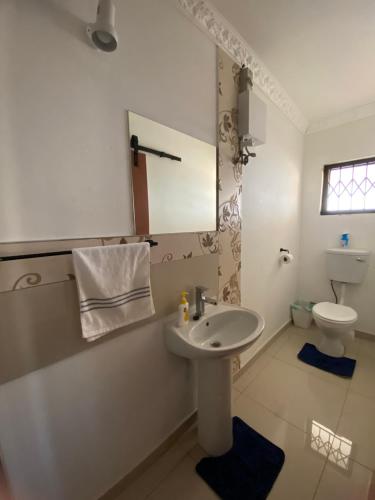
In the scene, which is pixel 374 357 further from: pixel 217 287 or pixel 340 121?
pixel 340 121

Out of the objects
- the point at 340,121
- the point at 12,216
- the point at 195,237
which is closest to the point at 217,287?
the point at 195,237

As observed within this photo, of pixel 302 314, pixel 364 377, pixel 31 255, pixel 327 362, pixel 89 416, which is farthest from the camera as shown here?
pixel 302 314

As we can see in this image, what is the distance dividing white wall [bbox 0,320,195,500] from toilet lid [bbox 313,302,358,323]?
1.50m

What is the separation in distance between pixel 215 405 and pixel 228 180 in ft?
4.56

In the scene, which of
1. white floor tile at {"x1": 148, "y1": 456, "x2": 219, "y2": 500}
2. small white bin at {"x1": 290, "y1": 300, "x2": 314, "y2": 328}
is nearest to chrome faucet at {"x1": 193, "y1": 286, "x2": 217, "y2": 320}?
white floor tile at {"x1": 148, "y1": 456, "x2": 219, "y2": 500}

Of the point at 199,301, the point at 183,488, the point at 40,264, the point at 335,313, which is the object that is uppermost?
the point at 40,264

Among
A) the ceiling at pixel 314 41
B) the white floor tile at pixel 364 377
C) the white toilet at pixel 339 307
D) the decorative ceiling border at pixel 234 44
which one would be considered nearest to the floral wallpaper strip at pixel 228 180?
the decorative ceiling border at pixel 234 44

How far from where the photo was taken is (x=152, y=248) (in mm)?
1031

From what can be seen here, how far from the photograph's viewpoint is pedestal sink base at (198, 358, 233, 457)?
1.13m

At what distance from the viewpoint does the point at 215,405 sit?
3.77ft

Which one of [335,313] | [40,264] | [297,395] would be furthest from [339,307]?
[40,264]

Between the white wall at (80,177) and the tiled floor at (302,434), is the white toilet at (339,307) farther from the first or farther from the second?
the white wall at (80,177)

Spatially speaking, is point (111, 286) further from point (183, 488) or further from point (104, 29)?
point (183, 488)

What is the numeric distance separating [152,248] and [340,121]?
259 cm
